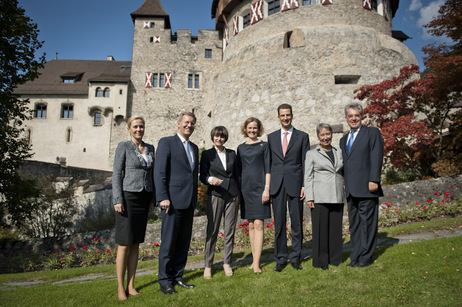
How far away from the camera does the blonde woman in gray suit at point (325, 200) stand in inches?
177

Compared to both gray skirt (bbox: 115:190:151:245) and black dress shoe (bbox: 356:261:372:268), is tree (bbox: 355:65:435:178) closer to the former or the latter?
black dress shoe (bbox: 356:261:372:268)

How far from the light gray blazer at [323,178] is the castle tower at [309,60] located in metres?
10.9

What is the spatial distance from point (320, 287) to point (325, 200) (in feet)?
3.88

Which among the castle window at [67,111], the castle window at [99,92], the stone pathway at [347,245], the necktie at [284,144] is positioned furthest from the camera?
the castle window at [67,111]

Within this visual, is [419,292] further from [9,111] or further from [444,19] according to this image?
[9,111]

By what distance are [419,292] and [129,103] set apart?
87.7 ft

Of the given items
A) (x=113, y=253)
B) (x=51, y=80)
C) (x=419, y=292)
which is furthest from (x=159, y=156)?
(x=51, y=80)

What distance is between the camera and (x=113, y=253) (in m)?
8.52

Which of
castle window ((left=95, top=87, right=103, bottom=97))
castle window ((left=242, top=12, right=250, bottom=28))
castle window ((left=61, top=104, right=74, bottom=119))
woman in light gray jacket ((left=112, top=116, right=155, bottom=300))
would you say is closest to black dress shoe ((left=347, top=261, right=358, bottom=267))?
woman in light gray jacket ((left=112, top=116, right=155, bottom=300))

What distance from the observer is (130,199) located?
4094mm

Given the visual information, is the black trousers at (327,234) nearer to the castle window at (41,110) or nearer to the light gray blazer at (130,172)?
the light gray blazer at (130,172)

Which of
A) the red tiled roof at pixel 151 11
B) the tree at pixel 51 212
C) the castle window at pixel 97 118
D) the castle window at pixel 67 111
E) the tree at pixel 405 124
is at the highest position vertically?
the red tiled roof at pixel 151 11

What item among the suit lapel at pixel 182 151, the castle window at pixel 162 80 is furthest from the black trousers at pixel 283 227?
the castle window at pixel 162 80

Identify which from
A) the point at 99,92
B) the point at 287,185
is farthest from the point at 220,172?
the point at 99,92
